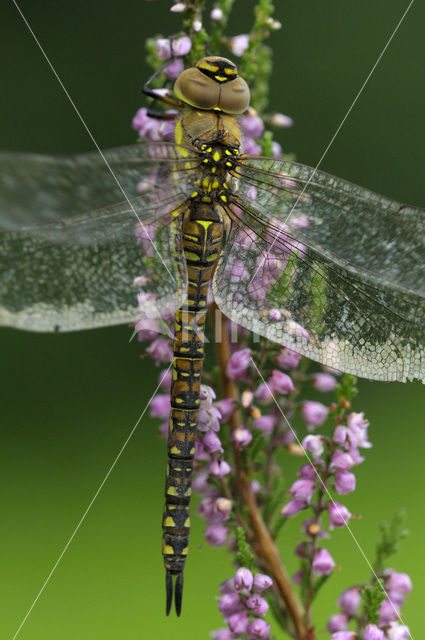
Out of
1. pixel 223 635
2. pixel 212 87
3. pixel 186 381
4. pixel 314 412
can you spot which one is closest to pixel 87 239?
pixel 186 381

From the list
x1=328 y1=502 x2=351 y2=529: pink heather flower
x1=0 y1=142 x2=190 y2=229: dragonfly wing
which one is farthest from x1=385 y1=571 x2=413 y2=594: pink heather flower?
x1=0 y1=142 x2=190 y2=229: dragonfly wing

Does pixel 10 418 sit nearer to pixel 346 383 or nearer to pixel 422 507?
pixel 422 507

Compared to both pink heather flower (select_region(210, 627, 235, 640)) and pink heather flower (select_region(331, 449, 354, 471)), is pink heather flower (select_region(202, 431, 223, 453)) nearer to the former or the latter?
pink heather flower (select_region(331, 449, 354, 471))

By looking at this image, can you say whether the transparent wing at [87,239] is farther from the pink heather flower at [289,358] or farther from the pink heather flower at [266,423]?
the pink heather flower at [266,423]

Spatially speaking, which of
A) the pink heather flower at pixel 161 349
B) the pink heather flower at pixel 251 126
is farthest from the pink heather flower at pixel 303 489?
the pink heather flower at pixel 251 126

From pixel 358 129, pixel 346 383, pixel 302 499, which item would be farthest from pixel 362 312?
pixel 358 129
